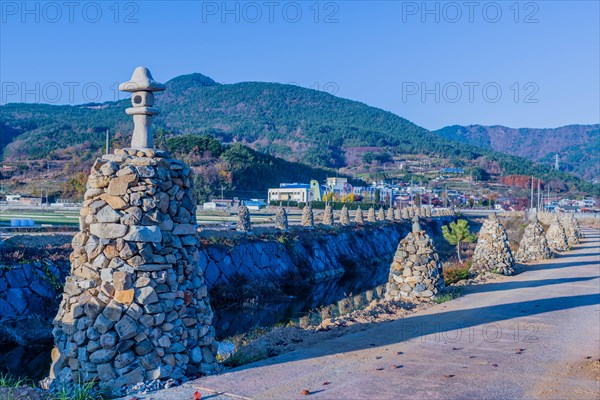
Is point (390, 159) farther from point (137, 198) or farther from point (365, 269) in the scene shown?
point (137, 198)

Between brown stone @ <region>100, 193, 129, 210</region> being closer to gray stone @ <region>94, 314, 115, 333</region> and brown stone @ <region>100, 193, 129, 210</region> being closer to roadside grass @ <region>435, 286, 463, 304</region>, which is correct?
gray stone @ <region>94, 314, 115, 333</region>

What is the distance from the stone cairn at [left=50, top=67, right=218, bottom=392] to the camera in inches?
251

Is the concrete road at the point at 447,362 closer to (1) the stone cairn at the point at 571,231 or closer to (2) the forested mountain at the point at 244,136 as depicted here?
(1) the stone cairn at the point at 571,231

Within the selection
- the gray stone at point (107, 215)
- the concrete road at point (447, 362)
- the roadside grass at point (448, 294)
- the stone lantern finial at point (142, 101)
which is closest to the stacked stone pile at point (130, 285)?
the gray stone at point (107, 215)

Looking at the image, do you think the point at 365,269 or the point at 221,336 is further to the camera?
the point at 365,269

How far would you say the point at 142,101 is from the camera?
704 cm

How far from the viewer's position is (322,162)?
13675 centimetres

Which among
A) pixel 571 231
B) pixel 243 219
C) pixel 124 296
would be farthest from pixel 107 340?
pixel 571 231

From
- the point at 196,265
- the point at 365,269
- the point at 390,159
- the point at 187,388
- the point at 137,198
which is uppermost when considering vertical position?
the point at 390,159

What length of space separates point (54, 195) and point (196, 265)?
194 ft

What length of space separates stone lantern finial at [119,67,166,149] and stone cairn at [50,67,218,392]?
12mm

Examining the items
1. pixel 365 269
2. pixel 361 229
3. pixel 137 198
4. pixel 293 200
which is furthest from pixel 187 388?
pixel 293 200

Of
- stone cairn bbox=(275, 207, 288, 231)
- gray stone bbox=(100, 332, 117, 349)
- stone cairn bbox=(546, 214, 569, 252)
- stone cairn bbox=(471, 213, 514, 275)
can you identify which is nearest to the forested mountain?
stone cairn bbox=(275, 207, 288, 231)

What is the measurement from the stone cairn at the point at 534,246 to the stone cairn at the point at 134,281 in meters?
20.3
